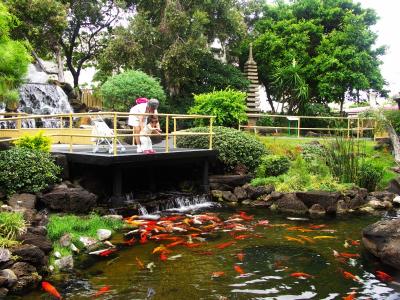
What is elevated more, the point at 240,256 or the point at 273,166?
the point at 273,166

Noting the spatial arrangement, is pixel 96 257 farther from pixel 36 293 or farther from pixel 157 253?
pixel 36 293

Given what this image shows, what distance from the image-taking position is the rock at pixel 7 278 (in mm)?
6373

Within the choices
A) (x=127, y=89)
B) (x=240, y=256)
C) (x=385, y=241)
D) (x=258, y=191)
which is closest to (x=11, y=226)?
(x=240, y=256)

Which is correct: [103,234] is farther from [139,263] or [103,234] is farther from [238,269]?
[238,269]

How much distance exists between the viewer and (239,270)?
7.45 metres

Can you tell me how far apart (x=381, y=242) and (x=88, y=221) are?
6.12 meters

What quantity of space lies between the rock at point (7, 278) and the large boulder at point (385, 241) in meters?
6.20

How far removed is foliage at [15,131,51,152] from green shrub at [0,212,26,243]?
14.1 feet

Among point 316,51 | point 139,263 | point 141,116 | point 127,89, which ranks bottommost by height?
point 139,263

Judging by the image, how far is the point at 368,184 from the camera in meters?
14.8

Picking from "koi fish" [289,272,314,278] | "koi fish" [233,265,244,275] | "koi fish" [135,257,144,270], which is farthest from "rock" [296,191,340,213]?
"koi fish" [135,257,144,270]

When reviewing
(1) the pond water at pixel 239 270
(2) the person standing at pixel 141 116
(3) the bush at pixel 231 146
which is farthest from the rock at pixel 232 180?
(1) the pond water at pixel 239 270

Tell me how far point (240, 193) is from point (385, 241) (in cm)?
658

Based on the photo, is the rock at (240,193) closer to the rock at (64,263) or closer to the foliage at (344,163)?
the foliage at (344,163)
